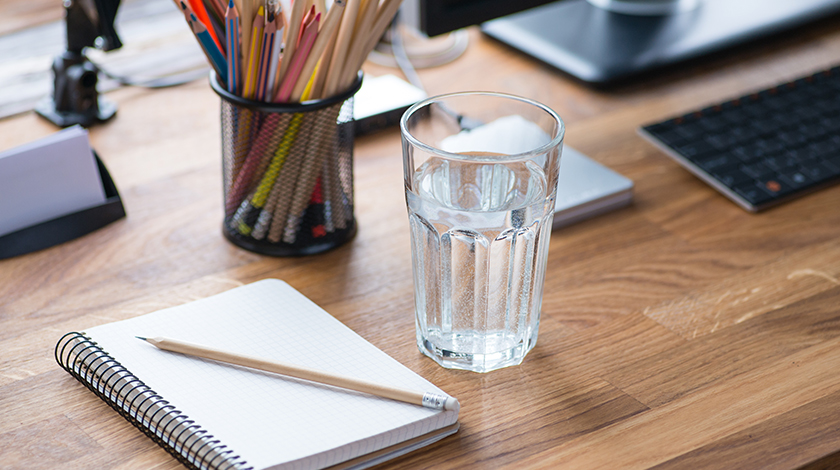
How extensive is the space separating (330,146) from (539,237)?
20 cm

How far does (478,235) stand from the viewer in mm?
545

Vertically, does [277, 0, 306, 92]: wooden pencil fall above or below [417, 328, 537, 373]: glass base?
above

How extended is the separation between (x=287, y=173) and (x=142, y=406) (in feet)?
0.73

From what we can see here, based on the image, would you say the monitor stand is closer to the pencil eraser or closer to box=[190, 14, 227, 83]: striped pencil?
box=[190, 14, 227, 83]: striped pencil

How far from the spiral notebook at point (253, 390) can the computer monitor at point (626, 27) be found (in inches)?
18.0

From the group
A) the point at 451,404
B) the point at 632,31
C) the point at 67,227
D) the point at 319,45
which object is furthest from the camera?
the point at 632,31

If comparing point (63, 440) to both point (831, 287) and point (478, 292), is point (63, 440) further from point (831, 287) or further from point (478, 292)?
point (831, 287)

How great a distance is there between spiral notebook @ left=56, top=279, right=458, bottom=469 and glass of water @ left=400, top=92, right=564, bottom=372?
0.06 m

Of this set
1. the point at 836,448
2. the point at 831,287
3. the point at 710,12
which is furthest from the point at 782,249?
the point at 710,12

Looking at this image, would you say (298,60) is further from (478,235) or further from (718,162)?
→ (718,162)

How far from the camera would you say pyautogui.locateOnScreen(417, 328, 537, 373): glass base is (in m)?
0.58

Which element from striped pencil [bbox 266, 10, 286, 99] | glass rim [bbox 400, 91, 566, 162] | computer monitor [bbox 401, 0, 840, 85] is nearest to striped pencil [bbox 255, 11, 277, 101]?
striped pencil [bbox 266, 10, 286, 99]

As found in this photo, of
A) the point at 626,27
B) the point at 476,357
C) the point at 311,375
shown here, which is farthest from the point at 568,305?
the point at 626,27

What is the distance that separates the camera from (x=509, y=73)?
1015 millimetres
